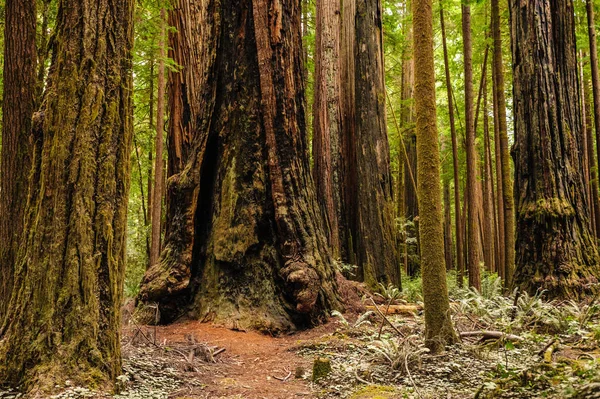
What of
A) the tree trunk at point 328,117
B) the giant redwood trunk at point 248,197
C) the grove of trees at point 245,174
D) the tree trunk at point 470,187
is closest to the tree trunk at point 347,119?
the grove of trees at point 245,174

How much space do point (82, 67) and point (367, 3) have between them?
8216 mm

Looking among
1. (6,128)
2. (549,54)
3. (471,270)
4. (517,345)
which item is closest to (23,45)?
(6,128)

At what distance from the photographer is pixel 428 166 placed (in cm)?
407

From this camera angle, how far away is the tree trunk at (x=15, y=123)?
20.0 ft

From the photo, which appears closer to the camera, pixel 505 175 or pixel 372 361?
pixel 372 361

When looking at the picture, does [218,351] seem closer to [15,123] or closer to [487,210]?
[15,123]

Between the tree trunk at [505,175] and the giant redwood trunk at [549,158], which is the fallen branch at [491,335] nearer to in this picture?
the giant redwood trunk at [549,158]

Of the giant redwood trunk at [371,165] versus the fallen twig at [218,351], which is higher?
the giant redwood trunk at [371,165]

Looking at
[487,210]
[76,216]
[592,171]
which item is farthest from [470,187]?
[76,216]

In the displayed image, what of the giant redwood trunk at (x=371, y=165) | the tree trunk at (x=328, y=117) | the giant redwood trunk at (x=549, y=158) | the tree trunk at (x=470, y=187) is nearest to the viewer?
the giant redwood trunk at (x=549, y=158)

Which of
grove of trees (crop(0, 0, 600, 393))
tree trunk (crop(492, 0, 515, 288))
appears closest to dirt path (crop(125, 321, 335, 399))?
grove of trees (crop(0, 0, 600, 393))

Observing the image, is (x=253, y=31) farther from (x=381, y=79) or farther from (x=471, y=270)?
(x=471, y=270)

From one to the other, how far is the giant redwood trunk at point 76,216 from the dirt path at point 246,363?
37.1 inches

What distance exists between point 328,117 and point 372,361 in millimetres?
6752
